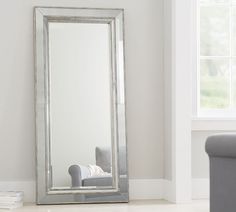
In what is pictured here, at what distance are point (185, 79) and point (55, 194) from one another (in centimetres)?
152

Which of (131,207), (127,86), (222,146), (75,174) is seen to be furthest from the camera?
(127,86)

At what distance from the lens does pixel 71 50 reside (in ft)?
18.0

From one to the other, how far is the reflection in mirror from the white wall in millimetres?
219

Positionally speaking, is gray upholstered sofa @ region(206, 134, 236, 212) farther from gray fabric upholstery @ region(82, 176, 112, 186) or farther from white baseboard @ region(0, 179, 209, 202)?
gray fabric upholstery @ region(82, 176, 112, 186)

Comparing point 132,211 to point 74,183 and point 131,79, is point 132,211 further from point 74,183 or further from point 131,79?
point 131,79

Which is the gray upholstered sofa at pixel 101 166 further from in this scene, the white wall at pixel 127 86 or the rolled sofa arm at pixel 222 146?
the rolled sofa arm at pixel 222 146

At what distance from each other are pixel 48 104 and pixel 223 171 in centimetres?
242

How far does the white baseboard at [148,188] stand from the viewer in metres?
5.47

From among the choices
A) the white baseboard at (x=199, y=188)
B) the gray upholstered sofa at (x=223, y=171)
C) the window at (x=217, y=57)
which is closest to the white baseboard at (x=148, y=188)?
the white baseboard at (x=199, y=188)

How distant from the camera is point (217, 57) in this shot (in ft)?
19.3

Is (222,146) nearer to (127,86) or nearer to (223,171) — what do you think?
(223,171)

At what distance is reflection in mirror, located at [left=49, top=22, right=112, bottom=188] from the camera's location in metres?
5.43

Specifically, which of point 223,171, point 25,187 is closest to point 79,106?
point 25,187

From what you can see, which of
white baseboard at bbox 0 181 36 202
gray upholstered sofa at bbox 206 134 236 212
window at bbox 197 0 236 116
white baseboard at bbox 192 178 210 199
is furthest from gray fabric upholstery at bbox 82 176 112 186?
gray upholstered sofa at bbox 206 134 236 212
